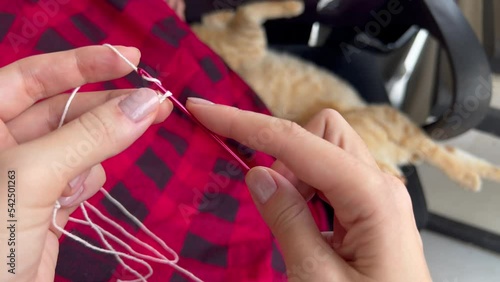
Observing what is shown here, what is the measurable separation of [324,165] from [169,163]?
1.34ft

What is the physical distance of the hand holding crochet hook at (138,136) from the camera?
0.41m

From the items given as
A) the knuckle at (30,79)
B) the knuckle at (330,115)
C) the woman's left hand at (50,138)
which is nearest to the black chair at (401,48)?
the knuckle at (330,115)

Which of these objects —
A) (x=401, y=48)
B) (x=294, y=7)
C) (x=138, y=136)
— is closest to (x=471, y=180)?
(x=401, y=48)

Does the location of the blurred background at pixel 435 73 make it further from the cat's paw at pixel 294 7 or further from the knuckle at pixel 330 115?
the knuckle at pixel 330 115

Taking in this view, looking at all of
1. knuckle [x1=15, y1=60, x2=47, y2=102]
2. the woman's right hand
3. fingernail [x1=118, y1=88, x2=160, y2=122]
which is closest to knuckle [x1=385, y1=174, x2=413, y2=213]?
the woman's right hand

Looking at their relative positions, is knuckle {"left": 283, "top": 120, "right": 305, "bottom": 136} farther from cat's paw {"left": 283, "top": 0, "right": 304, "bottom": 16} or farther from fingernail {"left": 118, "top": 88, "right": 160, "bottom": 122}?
cat's paw {"left": 283, "top": 0, "right": 304, "bottom": 16}

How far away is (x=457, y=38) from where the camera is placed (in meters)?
0.73

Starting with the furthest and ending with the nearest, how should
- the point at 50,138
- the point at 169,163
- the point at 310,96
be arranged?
the point at 310,96 < the point at 169,163 < the point at 50,138

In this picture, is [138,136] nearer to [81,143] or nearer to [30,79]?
[81,143]

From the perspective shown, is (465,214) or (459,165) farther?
(465,214)

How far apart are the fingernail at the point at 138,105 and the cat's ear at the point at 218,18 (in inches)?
30.5

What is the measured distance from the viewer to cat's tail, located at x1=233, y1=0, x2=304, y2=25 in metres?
1.00

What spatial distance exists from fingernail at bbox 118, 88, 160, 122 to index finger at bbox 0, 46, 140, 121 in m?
0.09

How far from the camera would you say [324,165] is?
45 centimetres
